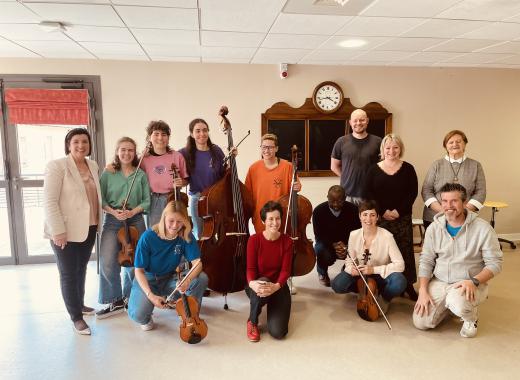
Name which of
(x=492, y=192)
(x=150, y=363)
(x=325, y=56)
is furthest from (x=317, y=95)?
(x=150, y=363)

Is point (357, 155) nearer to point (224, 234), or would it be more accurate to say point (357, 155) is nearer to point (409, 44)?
point (409, 44)

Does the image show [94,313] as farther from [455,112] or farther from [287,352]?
[455,112]

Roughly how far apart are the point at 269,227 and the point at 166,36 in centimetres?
185

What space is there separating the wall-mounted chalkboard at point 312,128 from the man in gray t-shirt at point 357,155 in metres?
1.09

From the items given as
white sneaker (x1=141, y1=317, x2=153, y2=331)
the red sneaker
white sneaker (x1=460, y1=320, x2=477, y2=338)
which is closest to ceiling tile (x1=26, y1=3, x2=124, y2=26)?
white sneaker (x1=141, y1=317, x2=153, y2=331)

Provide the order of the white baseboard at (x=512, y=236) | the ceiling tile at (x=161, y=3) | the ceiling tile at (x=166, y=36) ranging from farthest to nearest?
the white baseboard at (x=512, y=236) → the ceiling tile at (x=166, y=36) → the ceiling tile at (x=161, y=3)

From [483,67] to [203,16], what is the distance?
372 centimetres

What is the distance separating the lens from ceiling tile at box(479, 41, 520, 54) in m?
3.50

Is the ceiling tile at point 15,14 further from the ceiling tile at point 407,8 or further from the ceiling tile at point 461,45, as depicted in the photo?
the ceiling tile at point 461,45

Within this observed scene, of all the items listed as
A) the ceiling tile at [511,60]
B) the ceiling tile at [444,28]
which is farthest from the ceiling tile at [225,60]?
the ceiling tile at [511,60]

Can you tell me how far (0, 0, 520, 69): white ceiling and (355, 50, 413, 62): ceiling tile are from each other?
1 cm

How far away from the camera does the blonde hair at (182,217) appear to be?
7.75ft

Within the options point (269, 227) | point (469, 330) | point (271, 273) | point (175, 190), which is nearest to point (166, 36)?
point (175, 190)

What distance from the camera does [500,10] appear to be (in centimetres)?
257
